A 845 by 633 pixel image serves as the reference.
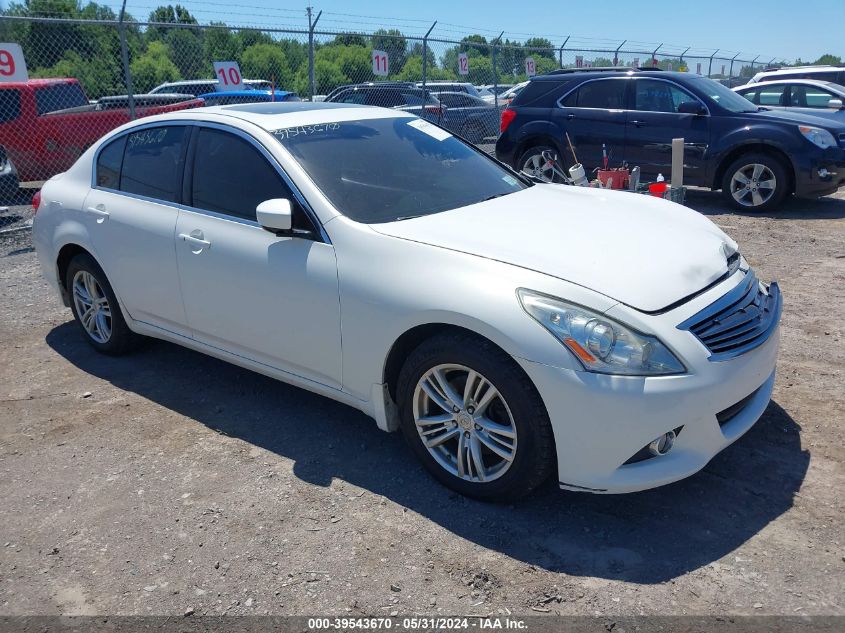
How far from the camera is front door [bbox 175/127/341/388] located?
363cm

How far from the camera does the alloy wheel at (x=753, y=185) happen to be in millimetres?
9281

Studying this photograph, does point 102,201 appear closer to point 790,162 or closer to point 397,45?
point 790,162

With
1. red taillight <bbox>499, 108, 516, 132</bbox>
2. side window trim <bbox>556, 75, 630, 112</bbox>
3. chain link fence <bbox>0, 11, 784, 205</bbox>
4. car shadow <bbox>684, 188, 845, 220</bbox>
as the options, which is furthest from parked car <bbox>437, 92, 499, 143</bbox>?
car shadow <bbox>684, 188, 845, 220</bbox>

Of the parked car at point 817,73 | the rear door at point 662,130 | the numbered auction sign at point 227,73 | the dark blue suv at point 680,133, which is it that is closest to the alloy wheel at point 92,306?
the dark blue suv at point 680,133

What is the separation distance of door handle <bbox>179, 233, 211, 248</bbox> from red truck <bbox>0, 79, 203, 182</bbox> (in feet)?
28.9

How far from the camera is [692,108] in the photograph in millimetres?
9648

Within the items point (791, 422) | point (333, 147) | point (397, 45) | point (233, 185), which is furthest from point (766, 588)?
point (397, 45)

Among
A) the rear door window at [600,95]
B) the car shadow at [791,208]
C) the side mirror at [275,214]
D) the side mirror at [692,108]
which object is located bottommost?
the car shadow at [791,208]

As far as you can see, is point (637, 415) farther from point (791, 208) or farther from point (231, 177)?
point (791, 208)

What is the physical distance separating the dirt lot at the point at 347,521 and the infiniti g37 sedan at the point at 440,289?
0.29 metres

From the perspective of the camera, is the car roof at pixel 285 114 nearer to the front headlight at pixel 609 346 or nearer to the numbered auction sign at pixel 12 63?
the front headlight at pixel 609 346

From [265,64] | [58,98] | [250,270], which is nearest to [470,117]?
[58,98]

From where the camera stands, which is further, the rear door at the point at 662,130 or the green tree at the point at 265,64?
the green tree at the point at 265,64

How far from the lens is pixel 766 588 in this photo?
8.97 feet
